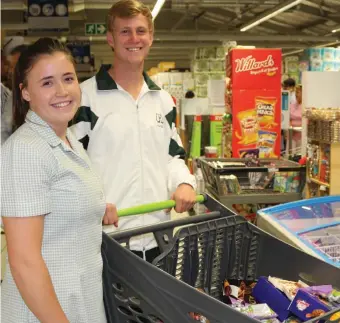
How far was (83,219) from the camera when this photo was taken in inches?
64.6

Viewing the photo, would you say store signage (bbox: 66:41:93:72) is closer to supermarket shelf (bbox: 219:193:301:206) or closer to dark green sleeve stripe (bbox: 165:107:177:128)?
supermarket shelf (bbox: 219:193:301:206)

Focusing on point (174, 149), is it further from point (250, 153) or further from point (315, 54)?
point (315, 54)

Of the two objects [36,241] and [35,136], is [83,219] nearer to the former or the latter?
[36,241]

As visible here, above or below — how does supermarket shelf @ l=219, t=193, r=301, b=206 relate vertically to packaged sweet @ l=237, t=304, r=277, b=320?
below

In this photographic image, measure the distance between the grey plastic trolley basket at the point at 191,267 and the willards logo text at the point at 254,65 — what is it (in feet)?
15.4

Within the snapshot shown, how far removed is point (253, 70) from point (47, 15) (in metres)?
5.40

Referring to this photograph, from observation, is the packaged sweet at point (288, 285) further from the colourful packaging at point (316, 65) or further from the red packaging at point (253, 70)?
the colourful packaging at point (316, 65)

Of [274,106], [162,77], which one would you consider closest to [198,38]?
[162,77]

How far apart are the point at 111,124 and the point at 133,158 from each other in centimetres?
18

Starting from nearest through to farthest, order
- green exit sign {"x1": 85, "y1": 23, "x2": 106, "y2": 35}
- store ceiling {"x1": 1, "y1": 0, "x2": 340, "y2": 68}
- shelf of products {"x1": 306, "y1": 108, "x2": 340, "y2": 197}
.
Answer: shelf of products {"x1": 306, "y1": 108, "x2": 340, "y2": 197}, green exit sign {"x1": 85, "y1": 23, "x2": 106, "y2": 35}, store ceiling {"x1": 1, "y1": 0, "x2": 340, "y2": 68}

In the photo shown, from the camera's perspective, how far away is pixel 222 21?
21016 mm

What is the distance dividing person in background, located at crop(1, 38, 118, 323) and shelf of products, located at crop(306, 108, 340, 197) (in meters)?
3.96

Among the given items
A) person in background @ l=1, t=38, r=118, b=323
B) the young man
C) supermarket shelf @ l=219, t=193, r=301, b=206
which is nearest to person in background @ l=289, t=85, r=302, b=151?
supermarket shelf @ l=219, t=193, r=301, b=206

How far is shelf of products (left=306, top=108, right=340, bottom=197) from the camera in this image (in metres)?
5.30
